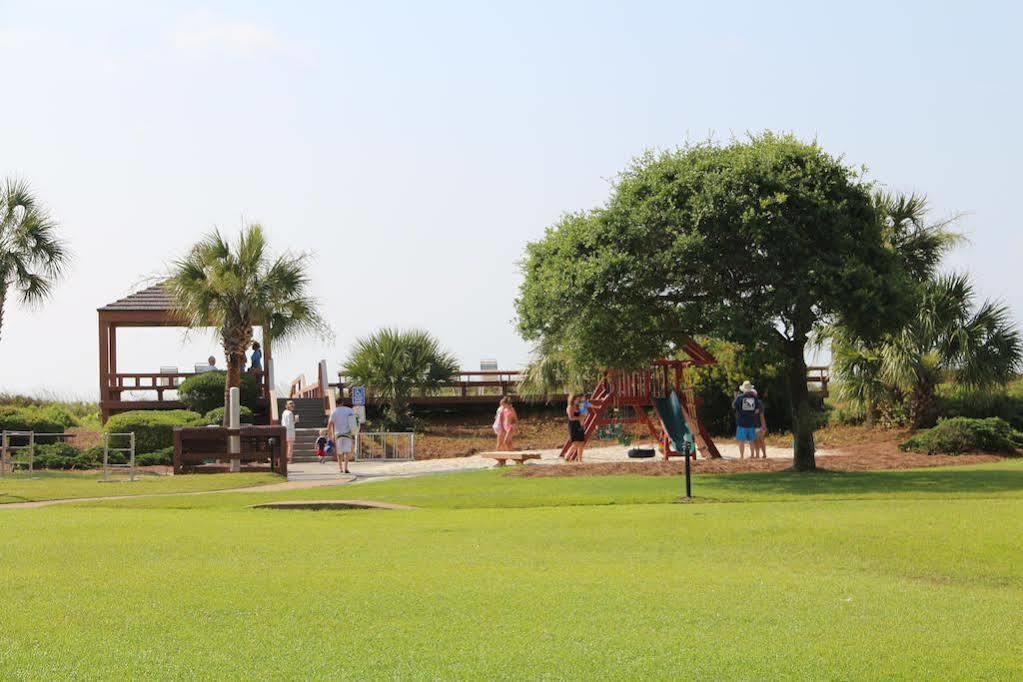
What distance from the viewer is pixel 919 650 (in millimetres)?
7902

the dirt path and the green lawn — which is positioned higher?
the dirt path

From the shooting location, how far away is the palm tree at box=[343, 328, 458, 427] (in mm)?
43438

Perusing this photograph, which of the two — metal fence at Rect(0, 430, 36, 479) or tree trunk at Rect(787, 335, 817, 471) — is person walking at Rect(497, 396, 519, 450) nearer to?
tree trunk at Rect(787, 335, 817, 471)

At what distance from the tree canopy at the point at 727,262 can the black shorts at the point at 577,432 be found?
4218 millimetres

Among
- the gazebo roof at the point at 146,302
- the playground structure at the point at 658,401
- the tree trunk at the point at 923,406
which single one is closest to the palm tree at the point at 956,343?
the tree trunk at the point at 923,406

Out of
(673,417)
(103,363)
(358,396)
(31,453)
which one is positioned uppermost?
(103,363)

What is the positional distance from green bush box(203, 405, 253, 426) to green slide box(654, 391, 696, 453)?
14149mm

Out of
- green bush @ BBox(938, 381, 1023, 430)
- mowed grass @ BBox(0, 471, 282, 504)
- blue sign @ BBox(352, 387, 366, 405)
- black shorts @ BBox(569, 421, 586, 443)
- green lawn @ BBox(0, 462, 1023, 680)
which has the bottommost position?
green lawn @ BBox(0, 462, 1023, 680)

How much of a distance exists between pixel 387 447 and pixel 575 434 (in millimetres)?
9363

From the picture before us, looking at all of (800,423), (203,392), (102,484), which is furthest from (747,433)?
(203,392)

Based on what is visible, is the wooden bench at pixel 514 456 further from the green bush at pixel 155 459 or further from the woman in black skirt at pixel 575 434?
the green bush at pixel 155 459

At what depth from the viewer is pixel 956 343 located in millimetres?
31891

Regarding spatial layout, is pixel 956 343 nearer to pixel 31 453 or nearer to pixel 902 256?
pixel 902 256

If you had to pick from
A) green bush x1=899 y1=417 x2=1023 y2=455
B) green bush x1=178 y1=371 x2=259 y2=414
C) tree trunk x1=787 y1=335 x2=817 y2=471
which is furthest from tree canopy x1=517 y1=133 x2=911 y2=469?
green bush x1=178 y1=371 x2=259 y2=414
